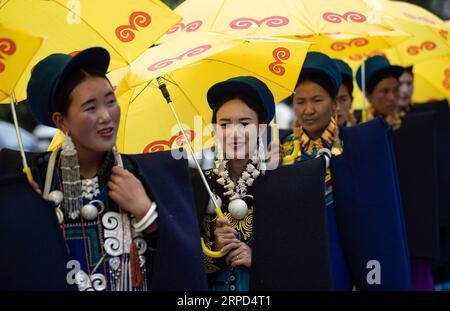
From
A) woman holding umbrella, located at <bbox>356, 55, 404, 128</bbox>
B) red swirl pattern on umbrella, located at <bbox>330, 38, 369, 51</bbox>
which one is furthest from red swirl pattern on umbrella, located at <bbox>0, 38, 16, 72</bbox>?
woman holding umbrella, located at <bbox>356, 55, 404, 128</bbox>

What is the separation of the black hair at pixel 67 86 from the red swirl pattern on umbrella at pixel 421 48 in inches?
158

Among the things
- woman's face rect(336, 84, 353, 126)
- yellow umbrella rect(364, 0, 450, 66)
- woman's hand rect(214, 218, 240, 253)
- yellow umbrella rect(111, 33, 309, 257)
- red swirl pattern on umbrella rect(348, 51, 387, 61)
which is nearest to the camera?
woman's hand rect(214, 218, 240, 253)

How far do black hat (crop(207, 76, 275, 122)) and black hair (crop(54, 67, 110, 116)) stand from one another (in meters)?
1.02

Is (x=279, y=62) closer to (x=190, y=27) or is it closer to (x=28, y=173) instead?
(x=190, y=27)

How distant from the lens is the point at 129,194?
11.9ft

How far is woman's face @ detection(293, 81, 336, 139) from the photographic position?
5.39 metres

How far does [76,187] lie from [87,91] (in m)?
0.39

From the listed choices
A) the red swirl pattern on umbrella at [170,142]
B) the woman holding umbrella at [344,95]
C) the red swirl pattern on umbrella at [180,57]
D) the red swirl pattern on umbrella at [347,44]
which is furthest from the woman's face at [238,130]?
the red swirl pattern on umbrella at [347,44]

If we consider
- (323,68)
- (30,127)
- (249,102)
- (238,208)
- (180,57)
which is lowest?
(238,208)

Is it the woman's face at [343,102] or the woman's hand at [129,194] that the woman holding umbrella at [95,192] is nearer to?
the woman's hand at [129,194]

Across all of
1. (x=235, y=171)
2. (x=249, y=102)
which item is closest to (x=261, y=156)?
(x=235, y=171)

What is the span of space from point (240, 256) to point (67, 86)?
1250 mm

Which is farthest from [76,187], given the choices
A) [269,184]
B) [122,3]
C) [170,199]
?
[122,3]

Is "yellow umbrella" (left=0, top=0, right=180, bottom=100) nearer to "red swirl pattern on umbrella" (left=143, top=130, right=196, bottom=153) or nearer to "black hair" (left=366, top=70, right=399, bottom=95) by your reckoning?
"red swirl pattern on umbrella" (left=143, top=130, right=196, bottom=153)
